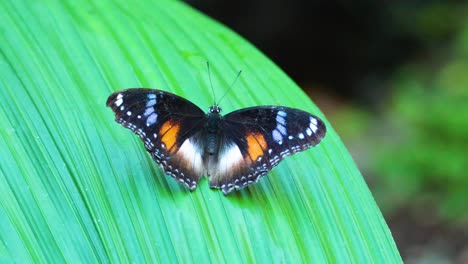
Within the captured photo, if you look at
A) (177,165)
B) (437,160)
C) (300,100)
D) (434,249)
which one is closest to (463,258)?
(434,249)

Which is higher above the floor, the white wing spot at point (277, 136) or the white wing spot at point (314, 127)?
the white wing spot at point (277, 136)

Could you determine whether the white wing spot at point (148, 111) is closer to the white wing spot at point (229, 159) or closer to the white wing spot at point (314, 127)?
the white wing spot at point (229, 159)

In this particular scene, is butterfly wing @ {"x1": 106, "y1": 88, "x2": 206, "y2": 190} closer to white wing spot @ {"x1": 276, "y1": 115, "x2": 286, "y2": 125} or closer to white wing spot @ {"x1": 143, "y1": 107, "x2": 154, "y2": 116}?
white wing spot @ {"x1": 143, "y1": 107, "x2": 154, "y2": 116}

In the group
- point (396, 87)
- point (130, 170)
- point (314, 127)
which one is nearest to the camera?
point (130, 170)

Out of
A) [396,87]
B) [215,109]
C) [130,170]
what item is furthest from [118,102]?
[396,87]

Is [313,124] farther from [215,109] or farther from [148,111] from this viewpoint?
[148,111]

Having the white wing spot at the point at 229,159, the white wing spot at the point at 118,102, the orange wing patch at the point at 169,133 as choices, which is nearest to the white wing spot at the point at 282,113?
the white wing spot at the point at 229,159

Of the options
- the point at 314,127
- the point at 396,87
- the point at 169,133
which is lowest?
the point at 314,127
